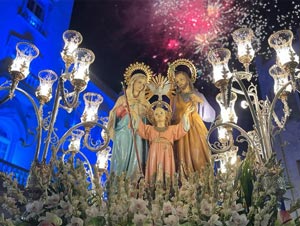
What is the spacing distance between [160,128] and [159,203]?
2370 mm

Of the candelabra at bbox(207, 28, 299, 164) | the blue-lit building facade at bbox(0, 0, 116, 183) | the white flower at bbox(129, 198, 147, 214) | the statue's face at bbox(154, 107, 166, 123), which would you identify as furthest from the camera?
the blue-lit building facade at bbox(0, 0, 116, 183)

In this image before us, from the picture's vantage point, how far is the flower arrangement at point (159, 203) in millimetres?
2062

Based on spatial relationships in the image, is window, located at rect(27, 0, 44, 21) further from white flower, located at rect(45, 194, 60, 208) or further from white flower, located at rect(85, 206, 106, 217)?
white flower, located at rect(85, 206, 106, 217)

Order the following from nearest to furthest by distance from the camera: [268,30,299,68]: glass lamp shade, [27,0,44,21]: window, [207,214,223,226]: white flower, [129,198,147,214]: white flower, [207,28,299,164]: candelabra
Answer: [207,214,223,226]: white flower → [129,198,147,214]: white flower → [207,28,299,164]: candelabra → [268,30,299,68]: glass lamp shade → [27,0,44,21]: window

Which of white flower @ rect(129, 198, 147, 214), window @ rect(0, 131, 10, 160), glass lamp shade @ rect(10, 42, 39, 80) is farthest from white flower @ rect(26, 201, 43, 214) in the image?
window @ rect(0, 131, 10, 160)

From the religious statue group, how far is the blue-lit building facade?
427cm

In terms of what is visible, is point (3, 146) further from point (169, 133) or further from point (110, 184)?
point (110, 184)

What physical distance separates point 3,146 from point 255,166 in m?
8.75

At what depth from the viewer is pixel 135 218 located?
2.01m

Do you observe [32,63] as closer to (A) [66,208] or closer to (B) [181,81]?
(B) [181,81]

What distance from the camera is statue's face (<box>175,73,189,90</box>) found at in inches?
206

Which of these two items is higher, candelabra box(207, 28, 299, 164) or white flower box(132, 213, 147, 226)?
candelabra box(207, 28, 299, 164)

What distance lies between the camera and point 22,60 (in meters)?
4.64

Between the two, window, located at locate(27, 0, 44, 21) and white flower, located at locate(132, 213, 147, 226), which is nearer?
white flower, located at locate(132, 213, 147, 226)
